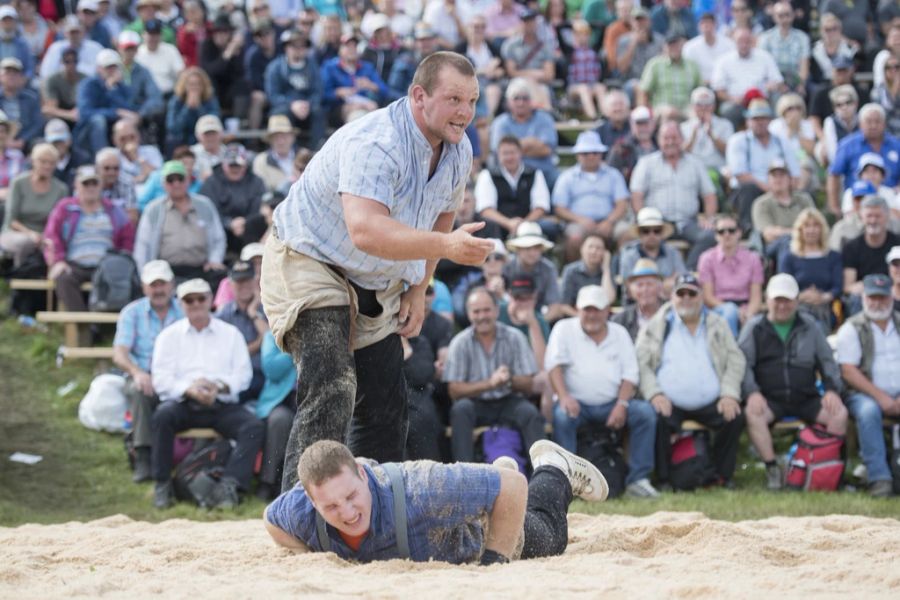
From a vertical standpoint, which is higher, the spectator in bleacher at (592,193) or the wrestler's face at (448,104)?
the spectator in bleacher at (592,193)

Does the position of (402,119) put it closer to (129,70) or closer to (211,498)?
(211,498)

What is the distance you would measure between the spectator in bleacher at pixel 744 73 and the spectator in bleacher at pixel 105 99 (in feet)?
23.8

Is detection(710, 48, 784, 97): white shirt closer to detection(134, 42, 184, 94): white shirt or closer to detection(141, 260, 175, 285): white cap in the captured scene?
detection(134, 42, 184, 94): white shirt

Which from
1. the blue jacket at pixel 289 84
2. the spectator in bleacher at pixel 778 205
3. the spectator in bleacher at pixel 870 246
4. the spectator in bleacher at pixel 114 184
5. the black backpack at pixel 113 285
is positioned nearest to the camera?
the black backpack at pixel 113 285

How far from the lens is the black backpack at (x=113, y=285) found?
12641mm

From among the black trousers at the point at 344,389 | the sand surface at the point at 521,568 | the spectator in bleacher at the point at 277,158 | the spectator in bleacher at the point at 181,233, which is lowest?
the sand surface at the point at 521,568

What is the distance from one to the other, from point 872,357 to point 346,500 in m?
6.68

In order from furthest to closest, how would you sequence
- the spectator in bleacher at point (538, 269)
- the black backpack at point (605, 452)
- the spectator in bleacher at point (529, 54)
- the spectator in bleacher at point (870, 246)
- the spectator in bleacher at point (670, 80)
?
the spectator in bleacher at point (529, 54) < the spectator in bleacher at point (670, 80) < the spectator in bleacher at point (870, 246) < the spectator in bleacher at point (538, 269) < the black backpack at point (605, 452)

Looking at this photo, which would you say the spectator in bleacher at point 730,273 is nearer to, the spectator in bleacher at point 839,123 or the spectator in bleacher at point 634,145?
the spectator in bleacher at point 634,145

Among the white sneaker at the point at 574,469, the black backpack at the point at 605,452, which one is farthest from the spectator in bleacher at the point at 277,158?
the white sneaker at the point at 574,469

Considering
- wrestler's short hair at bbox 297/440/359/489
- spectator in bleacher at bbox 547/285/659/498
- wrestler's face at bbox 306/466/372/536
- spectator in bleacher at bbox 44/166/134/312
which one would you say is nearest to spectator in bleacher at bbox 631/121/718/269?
spectator in bleacher at bbox 547/285/659/498

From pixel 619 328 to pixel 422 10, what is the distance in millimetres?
9238

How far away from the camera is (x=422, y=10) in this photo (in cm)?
1923

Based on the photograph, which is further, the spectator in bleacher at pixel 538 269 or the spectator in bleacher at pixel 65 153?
the spectator in bleacher at pixel 65 153
